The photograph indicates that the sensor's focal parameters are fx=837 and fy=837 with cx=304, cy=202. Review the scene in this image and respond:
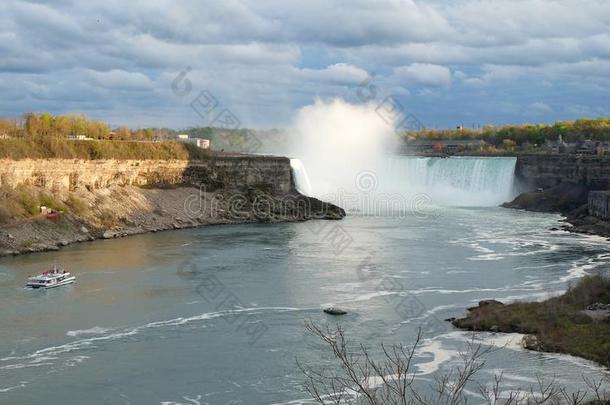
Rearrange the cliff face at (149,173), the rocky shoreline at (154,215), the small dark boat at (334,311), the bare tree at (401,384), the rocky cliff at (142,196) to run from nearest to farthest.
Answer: the bare tree at (401,384)
the small dark boat at (334,311)
the rocky shoreline at (154,215)
the rocky cliff at (142,196)
the cliff face at (149,173)

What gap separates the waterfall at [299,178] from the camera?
58125 millimetres

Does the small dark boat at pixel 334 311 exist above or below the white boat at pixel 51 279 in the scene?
below

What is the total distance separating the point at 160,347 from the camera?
62.3 feet

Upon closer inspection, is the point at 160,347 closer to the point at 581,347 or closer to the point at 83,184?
the point at 581,347

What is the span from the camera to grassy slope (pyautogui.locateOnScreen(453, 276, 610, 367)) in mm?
18703

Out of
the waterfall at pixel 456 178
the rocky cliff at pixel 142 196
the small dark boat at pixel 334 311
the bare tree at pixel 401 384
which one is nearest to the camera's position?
the bare tree at pixel 401 384

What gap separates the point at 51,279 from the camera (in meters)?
26.1

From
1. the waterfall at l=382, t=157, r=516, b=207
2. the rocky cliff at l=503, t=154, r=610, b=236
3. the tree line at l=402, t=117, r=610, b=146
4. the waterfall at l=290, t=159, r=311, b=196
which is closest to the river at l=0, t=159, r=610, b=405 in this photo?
the rocky cliff at l=503, t=154, r=610, b=236

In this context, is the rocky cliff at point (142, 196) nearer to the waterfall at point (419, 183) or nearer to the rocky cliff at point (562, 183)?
the waterfall at point (419, 183)

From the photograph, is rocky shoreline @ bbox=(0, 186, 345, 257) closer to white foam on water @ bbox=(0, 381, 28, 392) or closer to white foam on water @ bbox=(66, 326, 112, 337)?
white foam on water @ bbox=(66, 326, 112, 337)

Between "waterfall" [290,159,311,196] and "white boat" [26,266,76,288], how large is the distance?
1238 inches

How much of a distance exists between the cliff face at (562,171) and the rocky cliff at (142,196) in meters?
18.3

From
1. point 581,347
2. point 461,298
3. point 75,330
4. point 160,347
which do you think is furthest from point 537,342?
point 75,330

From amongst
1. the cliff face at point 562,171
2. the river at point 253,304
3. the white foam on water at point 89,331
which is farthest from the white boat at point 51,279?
the cliff face at point 562,171
